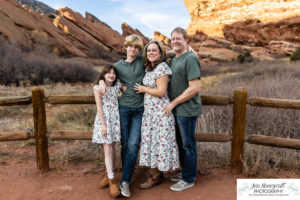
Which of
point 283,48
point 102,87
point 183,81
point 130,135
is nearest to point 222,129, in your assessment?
point 183,81

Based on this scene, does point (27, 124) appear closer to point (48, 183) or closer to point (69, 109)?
point (69, 109)

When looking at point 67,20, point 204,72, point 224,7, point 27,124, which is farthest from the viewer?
point 224,7

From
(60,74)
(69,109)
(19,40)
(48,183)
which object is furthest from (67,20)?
(48,183)

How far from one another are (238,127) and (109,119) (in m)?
1.81

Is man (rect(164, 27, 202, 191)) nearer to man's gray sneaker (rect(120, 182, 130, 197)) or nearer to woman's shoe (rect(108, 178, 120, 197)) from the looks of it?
man's gray sneaker (rect(120, 182, 130, 197))

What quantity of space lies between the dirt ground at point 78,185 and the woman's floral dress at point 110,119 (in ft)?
2.47

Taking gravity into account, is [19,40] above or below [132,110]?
above

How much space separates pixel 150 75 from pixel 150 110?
0.44 meters

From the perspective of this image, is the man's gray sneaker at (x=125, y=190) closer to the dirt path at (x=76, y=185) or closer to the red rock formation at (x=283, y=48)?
the dirt path at (x=76, y=185)

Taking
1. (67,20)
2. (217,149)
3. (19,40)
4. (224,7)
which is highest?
(224,7)

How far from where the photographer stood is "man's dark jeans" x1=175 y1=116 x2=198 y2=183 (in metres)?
2.89

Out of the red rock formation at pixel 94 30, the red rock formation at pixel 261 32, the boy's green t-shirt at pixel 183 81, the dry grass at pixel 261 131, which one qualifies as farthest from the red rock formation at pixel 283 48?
the boy's green t-shirt at pixel 183 81

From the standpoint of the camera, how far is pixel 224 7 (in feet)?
127

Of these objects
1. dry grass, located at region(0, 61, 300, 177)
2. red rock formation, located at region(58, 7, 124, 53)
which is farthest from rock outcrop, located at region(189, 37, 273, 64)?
dry grass, located at region(0, 61, 300, 177)
